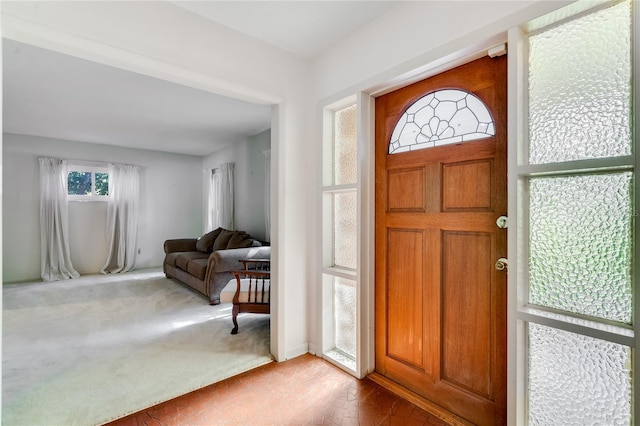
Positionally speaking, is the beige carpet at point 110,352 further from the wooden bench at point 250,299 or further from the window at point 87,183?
the window at point 87,183

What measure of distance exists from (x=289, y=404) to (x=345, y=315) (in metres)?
0.77

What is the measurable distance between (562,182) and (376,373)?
1743 millimetres

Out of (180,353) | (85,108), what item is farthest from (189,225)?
(180,353)

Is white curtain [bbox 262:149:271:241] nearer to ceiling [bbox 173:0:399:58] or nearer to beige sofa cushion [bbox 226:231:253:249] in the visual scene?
beige sofa cushion [bbox 226:231:253:249]

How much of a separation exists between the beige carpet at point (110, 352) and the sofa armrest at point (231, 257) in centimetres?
53

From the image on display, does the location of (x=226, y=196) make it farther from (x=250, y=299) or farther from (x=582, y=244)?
(x=582, y=244)

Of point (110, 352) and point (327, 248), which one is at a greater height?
point (327, 248)

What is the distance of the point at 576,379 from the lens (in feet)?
4.32

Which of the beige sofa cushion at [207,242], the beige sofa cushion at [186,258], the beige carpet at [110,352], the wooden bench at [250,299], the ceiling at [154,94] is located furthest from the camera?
the beige sofa cushion at [207,242]

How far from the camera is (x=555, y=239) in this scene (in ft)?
4.52

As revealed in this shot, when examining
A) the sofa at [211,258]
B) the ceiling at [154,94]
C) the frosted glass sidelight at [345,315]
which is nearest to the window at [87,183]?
the ceiling at [154,94]

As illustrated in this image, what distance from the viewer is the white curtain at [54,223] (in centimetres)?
530

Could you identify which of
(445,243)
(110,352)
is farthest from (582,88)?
(110,352)

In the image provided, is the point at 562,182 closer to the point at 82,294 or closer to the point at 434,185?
the point at 434,185
